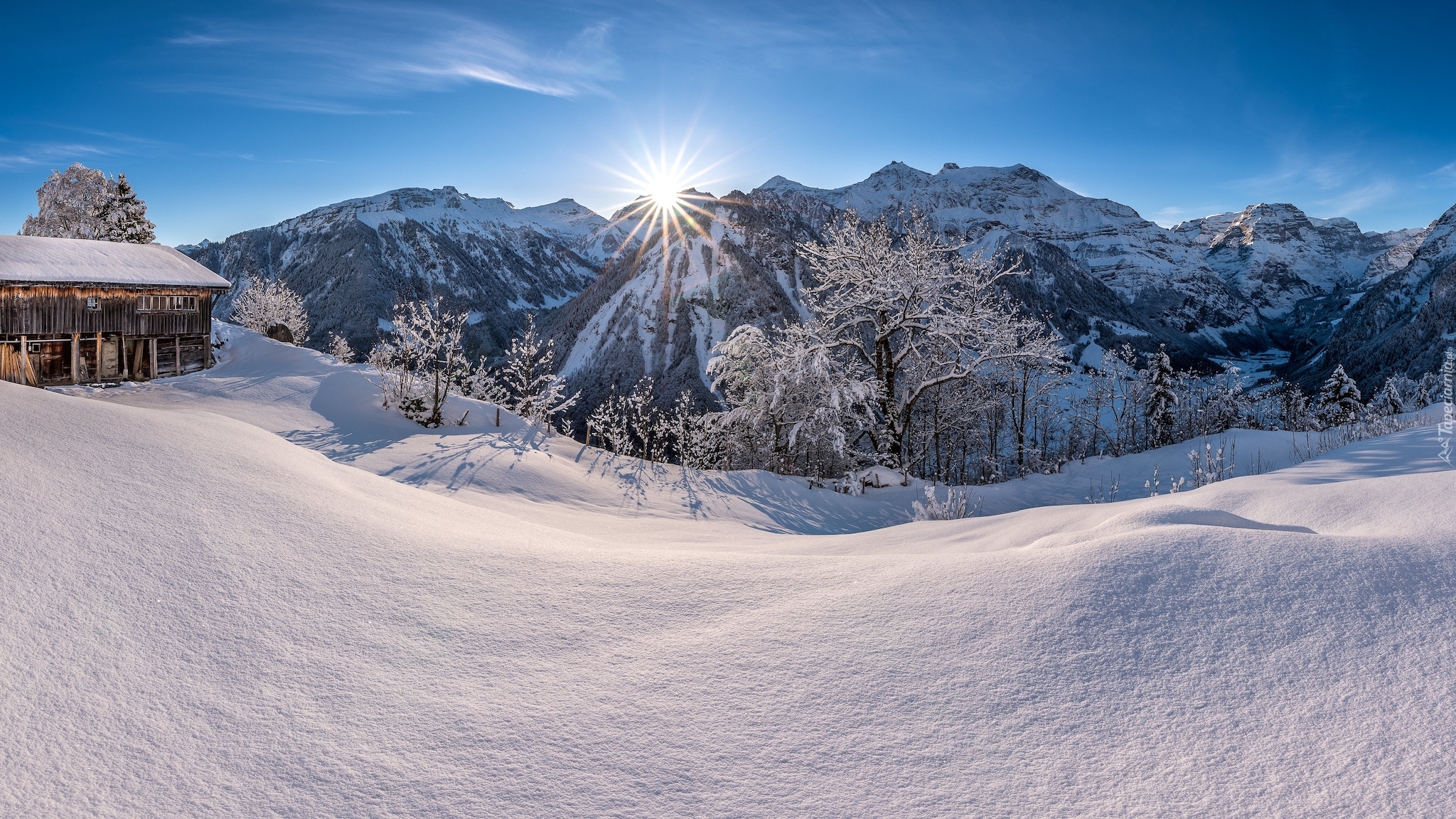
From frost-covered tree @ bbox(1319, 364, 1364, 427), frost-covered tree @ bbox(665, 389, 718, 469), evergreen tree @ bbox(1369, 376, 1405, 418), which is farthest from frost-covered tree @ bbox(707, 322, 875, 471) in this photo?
frost-covered tree @ bbox(1319, 364, 1364, 427)

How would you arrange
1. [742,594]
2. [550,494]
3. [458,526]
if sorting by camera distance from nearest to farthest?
1. [742,594]
2. [458,526]
3. [550,494]

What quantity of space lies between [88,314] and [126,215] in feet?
75.3

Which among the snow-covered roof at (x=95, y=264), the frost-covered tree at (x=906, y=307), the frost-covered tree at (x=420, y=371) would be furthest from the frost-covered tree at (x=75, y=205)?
the frost-covered tree at (x=906, y=307)

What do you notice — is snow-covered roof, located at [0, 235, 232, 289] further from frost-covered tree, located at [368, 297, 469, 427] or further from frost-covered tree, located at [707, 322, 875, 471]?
frost-covered tree, located at [707, 322, 875, 471]

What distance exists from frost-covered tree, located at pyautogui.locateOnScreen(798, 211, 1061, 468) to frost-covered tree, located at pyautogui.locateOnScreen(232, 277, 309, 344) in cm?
3098

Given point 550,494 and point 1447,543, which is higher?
point 1447,543

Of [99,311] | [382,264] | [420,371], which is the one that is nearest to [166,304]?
[99,311]

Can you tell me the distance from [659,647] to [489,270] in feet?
643

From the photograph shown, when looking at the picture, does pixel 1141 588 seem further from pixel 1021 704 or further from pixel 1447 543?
pixel 1447 543

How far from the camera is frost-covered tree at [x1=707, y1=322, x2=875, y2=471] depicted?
1473 cm

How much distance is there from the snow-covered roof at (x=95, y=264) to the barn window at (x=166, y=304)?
0.80 m

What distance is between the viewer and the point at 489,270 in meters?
181

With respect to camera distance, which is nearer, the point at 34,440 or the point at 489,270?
the point at 34,440

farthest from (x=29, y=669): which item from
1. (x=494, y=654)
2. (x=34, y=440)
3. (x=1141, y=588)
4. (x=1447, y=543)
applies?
(x=1447, y=543)
